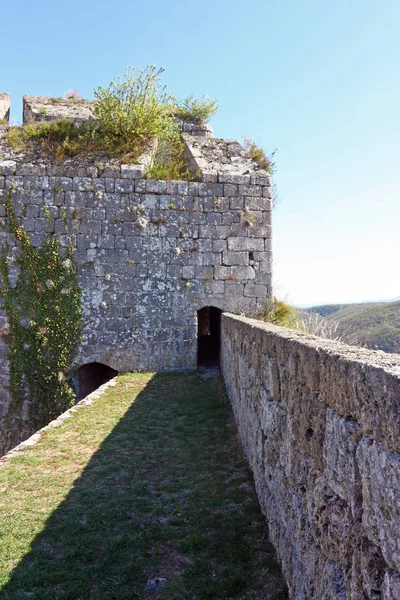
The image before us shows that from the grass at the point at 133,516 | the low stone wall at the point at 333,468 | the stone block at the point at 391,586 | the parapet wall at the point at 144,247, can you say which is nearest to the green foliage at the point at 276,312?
the parapet wall at the point at 144,247

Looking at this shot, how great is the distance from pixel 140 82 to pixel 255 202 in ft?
12.1

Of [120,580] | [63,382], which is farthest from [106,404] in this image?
[120,580]

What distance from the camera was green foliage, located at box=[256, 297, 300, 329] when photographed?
10.7 meters

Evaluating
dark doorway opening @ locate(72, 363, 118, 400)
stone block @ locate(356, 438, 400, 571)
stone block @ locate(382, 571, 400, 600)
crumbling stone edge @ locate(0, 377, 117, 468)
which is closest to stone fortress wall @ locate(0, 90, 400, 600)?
dark doorway opening @ locate(72, 363, 118, 400)

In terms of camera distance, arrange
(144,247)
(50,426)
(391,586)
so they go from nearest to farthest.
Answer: (391,586) → (50,426) → (144,247)

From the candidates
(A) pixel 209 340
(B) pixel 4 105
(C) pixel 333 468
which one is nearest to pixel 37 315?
(A) pixel 209 340

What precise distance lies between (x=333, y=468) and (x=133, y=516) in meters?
2.76

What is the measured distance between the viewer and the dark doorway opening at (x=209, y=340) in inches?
459

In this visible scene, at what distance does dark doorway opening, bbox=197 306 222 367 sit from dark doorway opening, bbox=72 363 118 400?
89.3 inches

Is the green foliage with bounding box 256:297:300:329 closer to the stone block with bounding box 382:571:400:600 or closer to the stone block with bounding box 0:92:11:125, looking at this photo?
the stone block with bounding box 382:571:400:600

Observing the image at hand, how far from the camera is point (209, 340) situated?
14594 millimetres

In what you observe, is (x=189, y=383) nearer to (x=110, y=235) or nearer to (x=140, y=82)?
(x=110, y=235)

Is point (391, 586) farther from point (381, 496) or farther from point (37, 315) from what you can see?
point (37, 315)

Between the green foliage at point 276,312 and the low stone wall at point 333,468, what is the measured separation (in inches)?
277
